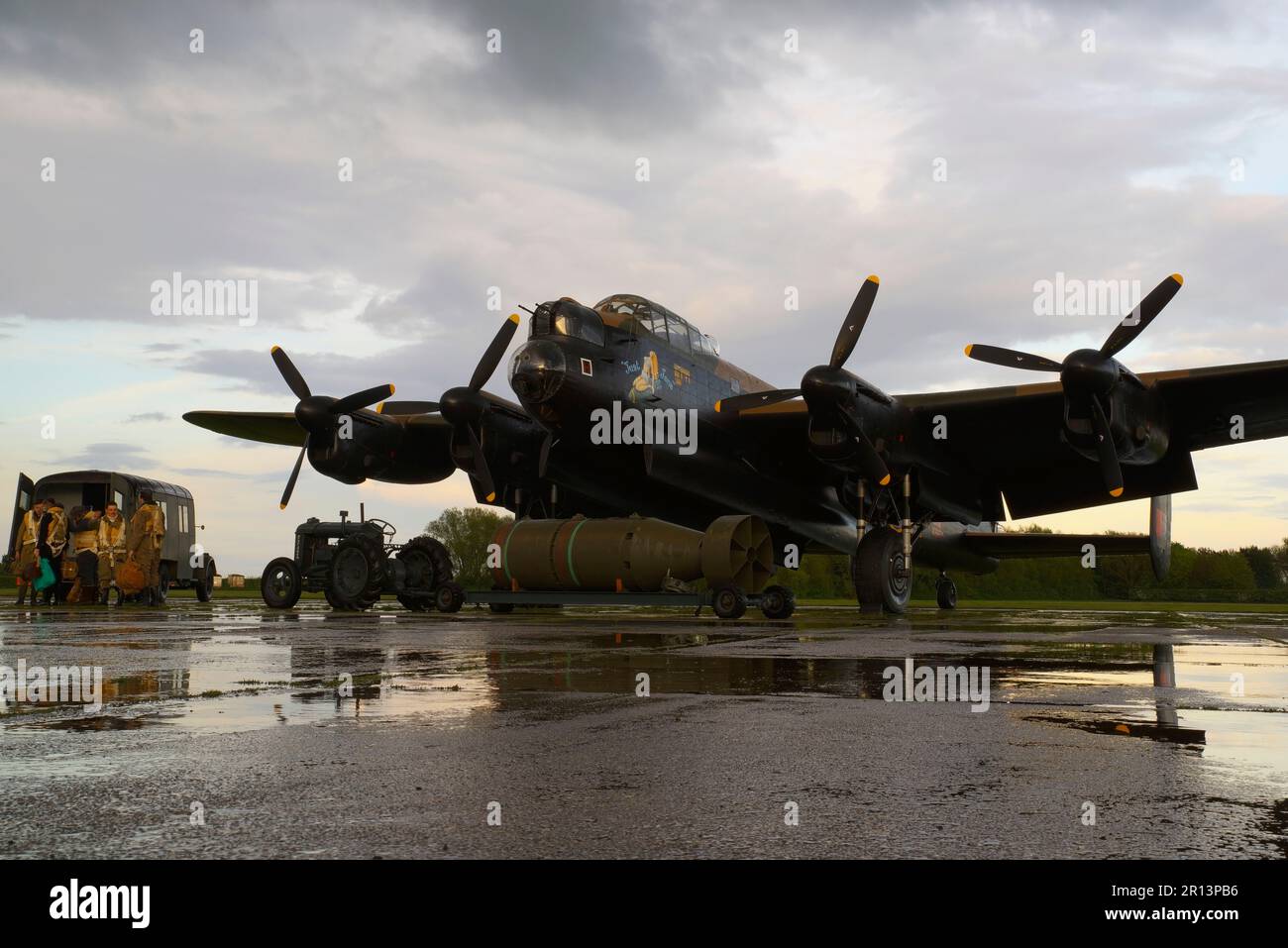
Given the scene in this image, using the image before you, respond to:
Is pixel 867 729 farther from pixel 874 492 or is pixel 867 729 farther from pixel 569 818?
pixel 874 492

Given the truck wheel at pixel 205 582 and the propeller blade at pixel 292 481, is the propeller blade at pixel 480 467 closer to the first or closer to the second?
the propeller blade at pixel 292 481

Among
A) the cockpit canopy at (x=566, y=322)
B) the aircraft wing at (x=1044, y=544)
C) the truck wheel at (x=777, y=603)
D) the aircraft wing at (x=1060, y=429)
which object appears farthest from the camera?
the aircraft wing at (x=1044, y=544)

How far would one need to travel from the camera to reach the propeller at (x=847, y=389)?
22.7 metres

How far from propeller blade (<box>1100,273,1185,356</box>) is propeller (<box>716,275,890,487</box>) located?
5338 millimetres

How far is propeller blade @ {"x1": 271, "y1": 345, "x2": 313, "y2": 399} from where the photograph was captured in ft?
95.3

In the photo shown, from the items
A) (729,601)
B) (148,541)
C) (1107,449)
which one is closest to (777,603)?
(729,601)

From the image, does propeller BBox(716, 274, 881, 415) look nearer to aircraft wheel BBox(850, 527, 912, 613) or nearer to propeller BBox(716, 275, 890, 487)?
propeller BBox(716, 275, 890, 487)

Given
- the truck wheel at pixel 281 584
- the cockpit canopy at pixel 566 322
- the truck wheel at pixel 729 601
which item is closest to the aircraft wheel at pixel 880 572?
the truck wheel at pixel 729 601

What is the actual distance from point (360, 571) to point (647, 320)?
34.2ft

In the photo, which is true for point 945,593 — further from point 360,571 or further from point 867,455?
point 360,571

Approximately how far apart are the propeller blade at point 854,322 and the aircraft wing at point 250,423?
61.2ft
